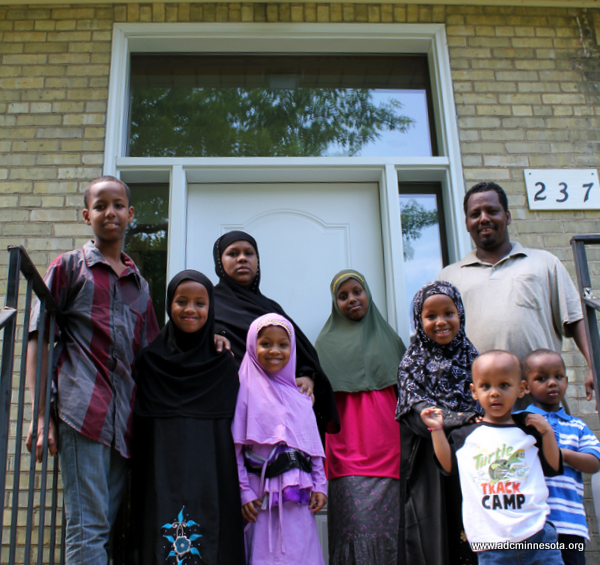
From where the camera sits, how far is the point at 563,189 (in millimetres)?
3836

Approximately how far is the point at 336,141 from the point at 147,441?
2.49 m

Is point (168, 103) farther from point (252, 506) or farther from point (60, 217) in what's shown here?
point (252, 506)

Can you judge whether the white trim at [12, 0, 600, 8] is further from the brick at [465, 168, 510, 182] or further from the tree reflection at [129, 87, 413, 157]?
the brick at [465, 168, 510, 182]

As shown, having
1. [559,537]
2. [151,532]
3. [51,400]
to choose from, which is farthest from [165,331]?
[559,537]

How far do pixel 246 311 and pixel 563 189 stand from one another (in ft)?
7.12

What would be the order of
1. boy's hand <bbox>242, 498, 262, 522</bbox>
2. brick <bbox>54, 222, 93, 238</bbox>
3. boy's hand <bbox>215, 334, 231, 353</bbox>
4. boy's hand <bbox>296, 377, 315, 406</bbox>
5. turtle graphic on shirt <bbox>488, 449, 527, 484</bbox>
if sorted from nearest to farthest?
turtle graphic on shirt <bbox>488, 449, 527, 484</bbox>
boy's hand <bbox>242, 498, 262, 522</bbox>
boy's hand <bbox>215, 334, 231, 353</bbox>
boy's hand <bbox>296, 377, 315, 406</bbox>
brick <bbox>54, 222, 93, 238</bbox>

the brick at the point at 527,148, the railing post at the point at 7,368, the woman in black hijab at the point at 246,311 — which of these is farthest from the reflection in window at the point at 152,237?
the brick at the point at 527,148

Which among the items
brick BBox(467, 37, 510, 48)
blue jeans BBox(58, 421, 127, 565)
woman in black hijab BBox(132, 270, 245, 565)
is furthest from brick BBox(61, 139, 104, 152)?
brick BBox(467, 37, 510, 48)

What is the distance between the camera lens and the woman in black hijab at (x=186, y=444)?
7.48 ft

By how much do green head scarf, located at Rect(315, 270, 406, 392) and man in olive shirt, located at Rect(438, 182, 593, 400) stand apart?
43 centimetres

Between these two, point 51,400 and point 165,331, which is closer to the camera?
point 51,400

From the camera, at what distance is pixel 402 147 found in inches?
165

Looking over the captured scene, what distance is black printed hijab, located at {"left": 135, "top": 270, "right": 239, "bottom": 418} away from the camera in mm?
2473

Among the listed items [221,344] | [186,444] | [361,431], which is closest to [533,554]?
[361,431]
